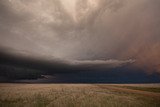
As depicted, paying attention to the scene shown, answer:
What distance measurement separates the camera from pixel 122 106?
1973 cm

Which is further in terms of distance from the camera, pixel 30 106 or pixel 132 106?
pixel 132 106

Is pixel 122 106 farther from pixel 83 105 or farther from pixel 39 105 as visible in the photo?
pixel 39 105

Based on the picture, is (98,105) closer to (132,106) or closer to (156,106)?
(132,106)

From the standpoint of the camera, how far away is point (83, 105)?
1970 centimetres

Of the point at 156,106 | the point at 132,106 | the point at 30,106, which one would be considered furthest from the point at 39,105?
the point at 156,106

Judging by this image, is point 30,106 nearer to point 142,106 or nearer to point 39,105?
point 39,105

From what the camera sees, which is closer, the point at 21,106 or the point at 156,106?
the point at 21,106

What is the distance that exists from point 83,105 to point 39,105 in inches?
182

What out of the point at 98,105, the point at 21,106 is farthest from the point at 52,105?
the point at 98,105

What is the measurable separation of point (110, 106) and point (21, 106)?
9.18m

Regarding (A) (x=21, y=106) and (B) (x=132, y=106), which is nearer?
(A) (x=21, y=106)

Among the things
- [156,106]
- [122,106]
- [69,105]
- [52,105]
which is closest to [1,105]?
[52,105]

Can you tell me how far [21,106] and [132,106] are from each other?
462 inches

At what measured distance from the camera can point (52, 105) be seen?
19.5 meters
